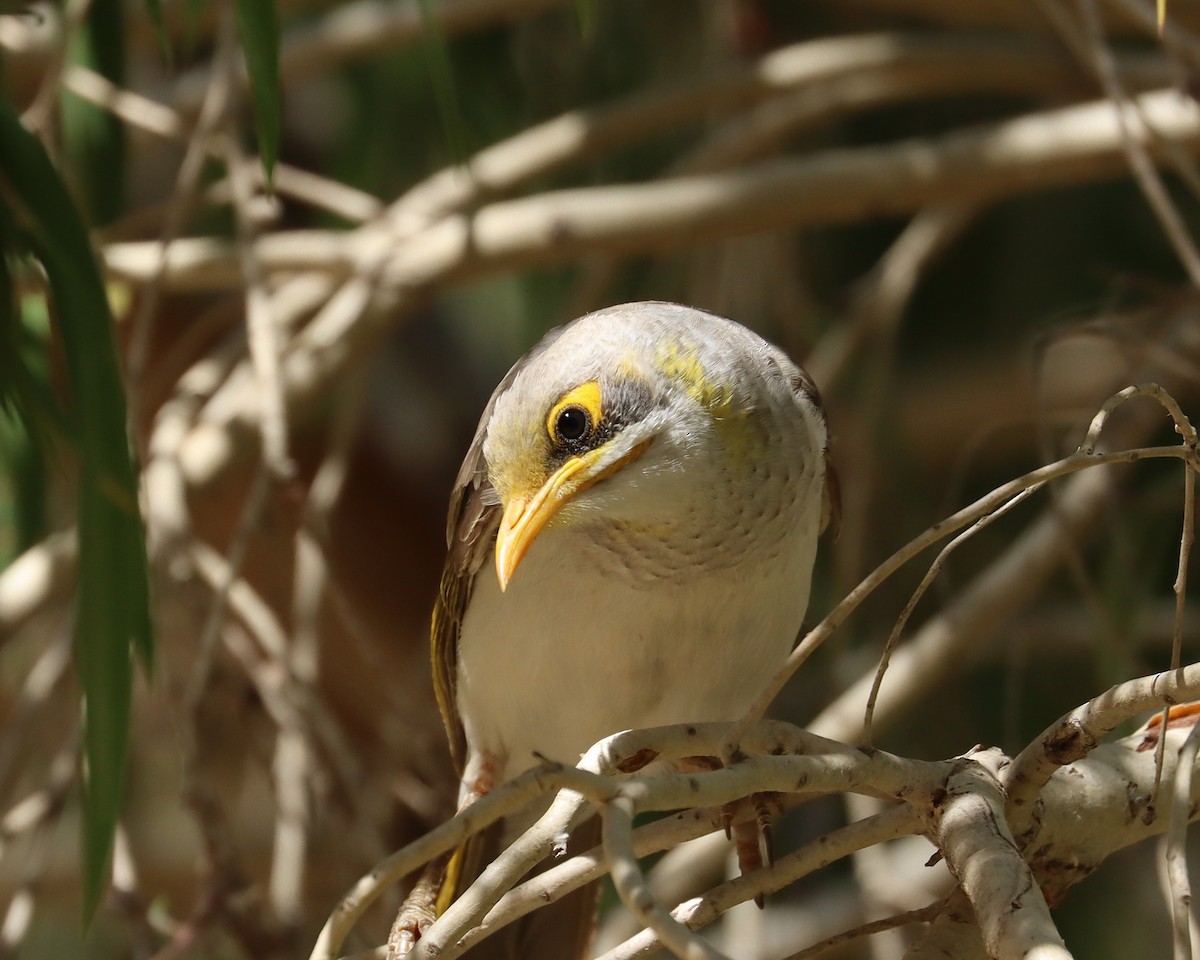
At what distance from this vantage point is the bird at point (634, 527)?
269 centimetres

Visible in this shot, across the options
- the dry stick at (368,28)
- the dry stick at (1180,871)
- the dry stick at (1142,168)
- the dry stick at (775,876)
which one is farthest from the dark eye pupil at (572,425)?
the dry stick at (368,28)

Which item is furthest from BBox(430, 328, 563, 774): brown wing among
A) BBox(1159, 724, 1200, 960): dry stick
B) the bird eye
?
BBox(1159, 724, 1200, 960): dry stick

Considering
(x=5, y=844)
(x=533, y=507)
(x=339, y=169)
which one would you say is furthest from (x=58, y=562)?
(x=339, y=169)

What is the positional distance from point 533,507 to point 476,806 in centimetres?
111

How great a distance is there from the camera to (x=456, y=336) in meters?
7.68

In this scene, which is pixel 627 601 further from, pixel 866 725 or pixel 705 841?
pixel 705 841

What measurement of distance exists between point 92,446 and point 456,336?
18.5 feet

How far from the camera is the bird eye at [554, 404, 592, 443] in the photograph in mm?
2670

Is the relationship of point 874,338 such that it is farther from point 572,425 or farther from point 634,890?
point 634,890

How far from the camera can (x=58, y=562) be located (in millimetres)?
3529

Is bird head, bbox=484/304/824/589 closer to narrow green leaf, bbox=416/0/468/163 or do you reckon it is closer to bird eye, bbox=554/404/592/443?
bird eye, bbox=554/404/592/443

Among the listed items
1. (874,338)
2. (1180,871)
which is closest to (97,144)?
(874,338)

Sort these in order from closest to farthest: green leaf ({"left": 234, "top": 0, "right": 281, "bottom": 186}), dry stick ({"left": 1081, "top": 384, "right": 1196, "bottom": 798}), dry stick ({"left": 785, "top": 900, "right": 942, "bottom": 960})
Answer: dry stick ({"left": 1081, "top": 384, "right": 1196, "bottom": 798}) → dry stick ({"left": 785, "top": 900, "right": 942, "bottom": 960}) → green leaf ({"left": 234, "top": 0, "right": 281, "bottom": 186})

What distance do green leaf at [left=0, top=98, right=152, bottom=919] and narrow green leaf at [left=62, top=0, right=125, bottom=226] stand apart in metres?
1.65
